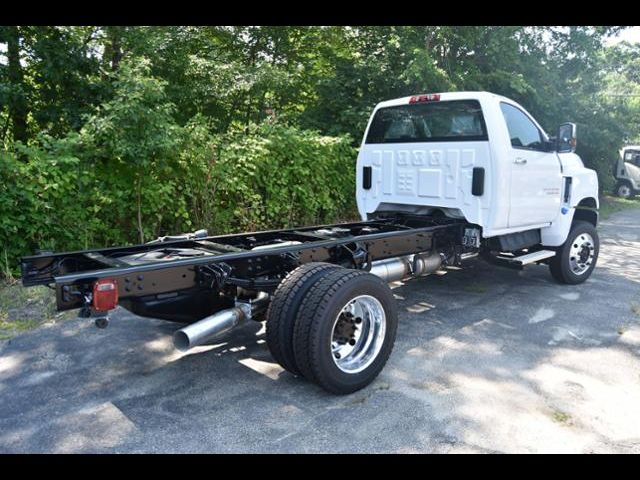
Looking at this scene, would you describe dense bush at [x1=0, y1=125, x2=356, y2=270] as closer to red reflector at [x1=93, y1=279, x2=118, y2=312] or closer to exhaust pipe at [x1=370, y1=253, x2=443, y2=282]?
exhaust pipe at [x1=370, y1=253, x2=443, y2=282]

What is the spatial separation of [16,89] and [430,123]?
6.17 m

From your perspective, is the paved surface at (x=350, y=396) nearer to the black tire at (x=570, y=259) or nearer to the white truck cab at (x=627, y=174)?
the black tire at (x=570, y=259)

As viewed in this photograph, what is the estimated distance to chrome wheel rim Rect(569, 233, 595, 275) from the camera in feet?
22.0

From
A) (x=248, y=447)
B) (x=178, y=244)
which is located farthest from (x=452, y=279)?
(x=248, y=447)

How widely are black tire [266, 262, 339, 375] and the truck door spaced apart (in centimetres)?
290

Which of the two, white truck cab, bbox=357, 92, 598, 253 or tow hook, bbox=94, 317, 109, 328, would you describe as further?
white truck cab, bbox=357, 92, 598, 253

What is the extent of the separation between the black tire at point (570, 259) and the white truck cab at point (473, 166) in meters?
0.15

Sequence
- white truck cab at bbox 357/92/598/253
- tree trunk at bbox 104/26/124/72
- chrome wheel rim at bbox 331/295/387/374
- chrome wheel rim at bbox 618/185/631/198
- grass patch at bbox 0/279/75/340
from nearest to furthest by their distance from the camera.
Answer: chrome wheel rim at bbox 331/295/387/374 → grass patch at bbox 0/279/75/340 → white truck cab at bbox 357/92/598/253 → tree trunk at bbox 104/26/124/72 → chrome wheel rim at bbox 618/185/631/198

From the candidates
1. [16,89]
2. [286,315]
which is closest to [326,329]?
[286,315]

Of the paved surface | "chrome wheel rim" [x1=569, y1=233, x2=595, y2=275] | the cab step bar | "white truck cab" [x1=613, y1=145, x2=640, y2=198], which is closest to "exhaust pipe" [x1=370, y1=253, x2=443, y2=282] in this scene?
the paved surface

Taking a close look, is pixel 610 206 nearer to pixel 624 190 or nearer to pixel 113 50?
pixel 624 190

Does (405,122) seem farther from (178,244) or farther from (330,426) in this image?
(330,426)

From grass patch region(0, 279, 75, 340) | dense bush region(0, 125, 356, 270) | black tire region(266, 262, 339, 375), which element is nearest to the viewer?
black tire region(266, 262, 339, 375)

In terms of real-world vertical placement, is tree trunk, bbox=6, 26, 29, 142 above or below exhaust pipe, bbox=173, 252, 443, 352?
above
